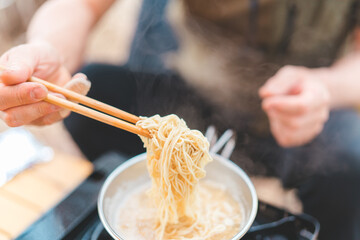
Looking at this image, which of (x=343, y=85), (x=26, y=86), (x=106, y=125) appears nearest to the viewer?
(x=26, y=86)

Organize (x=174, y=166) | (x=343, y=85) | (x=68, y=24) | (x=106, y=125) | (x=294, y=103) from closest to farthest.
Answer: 1. (x=174, y=166)
2. (x=294, y=103)
3. (x=343, y=85)
4. (x=68, y=24)
5. (x=106, y=125)

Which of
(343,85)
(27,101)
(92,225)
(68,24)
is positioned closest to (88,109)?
(27,101)

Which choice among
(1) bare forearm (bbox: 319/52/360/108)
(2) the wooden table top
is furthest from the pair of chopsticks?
(1) bare forearm (bbox: 319/52/360/108)

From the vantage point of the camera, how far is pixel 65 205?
1360 millimetres

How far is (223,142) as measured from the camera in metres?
1.52

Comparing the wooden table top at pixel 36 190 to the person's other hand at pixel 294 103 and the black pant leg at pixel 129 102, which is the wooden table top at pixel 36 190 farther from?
the person's other hand at pixel 294 103

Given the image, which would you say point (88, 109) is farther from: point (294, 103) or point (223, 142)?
point (294, 103)

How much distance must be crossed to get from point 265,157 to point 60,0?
1679 millimetres

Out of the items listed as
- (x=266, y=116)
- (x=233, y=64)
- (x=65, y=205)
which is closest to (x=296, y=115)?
(x=266, y=116)

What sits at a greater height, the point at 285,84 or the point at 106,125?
the point at 285,84

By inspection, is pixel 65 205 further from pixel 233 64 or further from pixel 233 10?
pixel 233 10

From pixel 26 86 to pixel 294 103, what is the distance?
1.16m

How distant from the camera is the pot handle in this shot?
4.96 feet

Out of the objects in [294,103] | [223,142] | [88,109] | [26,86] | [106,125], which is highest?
[26,86]
